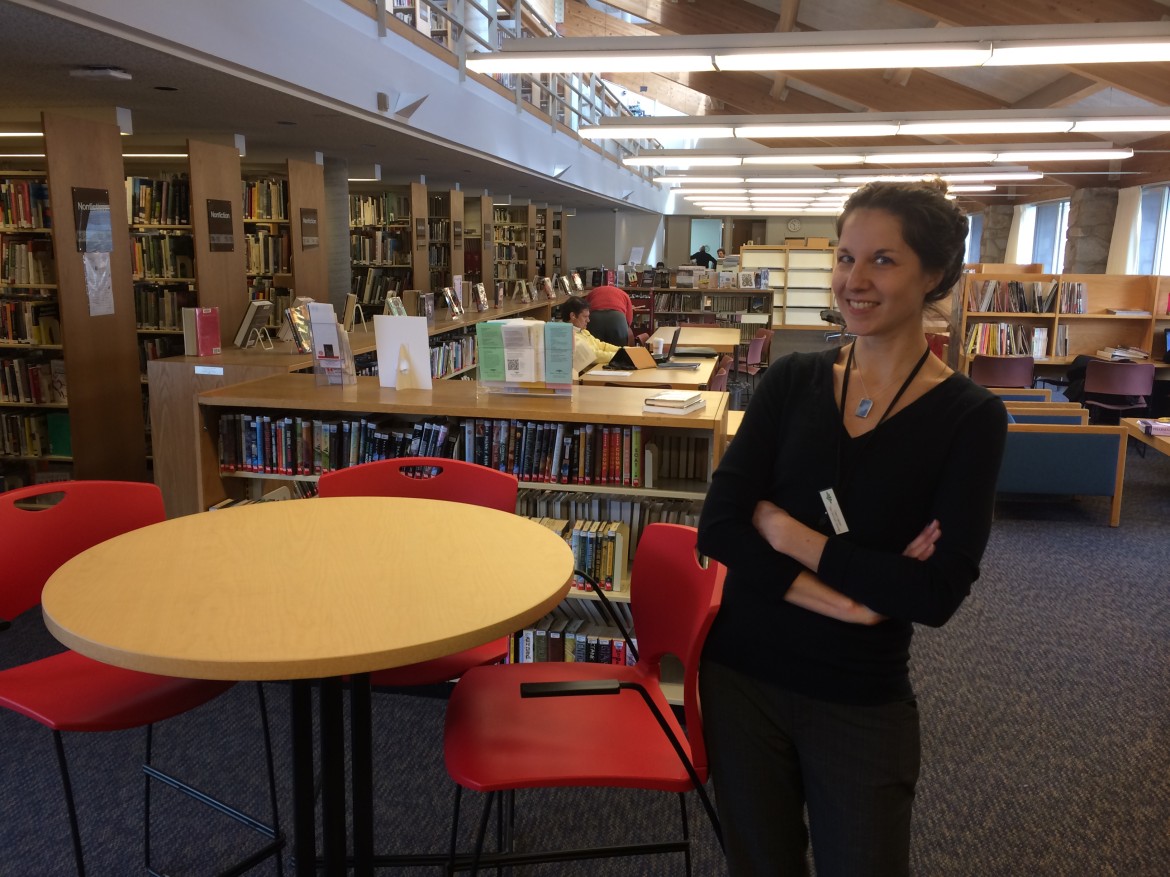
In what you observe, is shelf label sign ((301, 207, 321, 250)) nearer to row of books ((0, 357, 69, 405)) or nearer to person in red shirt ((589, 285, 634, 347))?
row of books ((0, 357, 69, 405))

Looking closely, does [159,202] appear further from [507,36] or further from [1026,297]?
[1026,297]

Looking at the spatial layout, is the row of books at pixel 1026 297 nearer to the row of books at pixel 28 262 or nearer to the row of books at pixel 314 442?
the row of books at pixel 314 442

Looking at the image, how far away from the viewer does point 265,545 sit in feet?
6.72

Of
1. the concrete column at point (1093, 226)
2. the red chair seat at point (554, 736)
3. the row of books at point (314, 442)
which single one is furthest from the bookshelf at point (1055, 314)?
the red chair seat at point (554, 736)

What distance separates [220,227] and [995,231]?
16.5 metres

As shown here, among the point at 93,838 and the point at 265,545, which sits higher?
the point at 265,545

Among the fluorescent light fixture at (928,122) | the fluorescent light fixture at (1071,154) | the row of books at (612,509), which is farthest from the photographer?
the fluorescent light fixture at (1071,154)

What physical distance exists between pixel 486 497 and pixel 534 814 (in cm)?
100

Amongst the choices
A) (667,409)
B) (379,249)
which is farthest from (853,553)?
(379,249)

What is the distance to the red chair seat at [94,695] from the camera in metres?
2.01

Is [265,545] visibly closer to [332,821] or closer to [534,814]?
[332,821]

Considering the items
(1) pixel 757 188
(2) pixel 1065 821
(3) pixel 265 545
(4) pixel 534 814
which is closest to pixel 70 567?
(3) pixel 265 545

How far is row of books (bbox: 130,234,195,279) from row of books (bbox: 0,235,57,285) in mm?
704

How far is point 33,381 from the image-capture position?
18.8 feet
